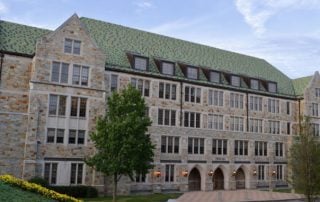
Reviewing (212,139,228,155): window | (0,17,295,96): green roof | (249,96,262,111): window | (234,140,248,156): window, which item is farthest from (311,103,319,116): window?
(212,139,228,155): window

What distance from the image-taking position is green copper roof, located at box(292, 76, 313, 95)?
5562 cm

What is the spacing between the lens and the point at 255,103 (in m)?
51.3

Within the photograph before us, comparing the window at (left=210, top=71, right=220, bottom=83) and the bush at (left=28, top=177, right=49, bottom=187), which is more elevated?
the window at (left=210, top=71, right=220, bottom=83)

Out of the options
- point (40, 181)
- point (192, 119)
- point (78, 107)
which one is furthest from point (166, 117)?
point (40, 181)

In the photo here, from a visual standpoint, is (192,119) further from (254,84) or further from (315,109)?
(315,109)

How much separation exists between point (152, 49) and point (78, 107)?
47.2 ft

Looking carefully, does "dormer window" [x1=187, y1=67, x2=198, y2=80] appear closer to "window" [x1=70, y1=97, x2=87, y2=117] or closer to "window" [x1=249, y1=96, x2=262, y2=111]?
"window" [x1=249, y1=96, x2=262, y2=111]

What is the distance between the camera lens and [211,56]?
5294 cm

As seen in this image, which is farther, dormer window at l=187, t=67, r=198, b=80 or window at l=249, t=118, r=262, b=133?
window at l=249, t=118, r=262, b=133

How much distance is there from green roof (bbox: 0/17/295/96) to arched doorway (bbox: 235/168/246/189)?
44.0 ft

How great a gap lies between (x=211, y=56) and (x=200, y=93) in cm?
896

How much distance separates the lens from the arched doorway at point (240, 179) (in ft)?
162

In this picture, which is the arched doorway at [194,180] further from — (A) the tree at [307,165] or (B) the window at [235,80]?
(A) the tree at [307,165]

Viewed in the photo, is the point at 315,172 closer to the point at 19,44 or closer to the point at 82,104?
the point at 82,104
